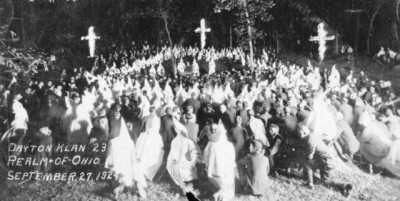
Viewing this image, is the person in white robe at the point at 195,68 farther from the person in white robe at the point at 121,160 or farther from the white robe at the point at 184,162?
the person in white robe at the point at 121,160

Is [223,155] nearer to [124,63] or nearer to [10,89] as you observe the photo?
[124,63]

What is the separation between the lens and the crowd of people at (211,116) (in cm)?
422

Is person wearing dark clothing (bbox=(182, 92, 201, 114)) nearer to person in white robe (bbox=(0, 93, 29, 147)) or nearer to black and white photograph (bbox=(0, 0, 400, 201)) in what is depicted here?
black and white photograph (bbox=(0, 0, 400, 201))

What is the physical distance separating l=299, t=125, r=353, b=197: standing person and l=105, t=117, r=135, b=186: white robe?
212 centimetres

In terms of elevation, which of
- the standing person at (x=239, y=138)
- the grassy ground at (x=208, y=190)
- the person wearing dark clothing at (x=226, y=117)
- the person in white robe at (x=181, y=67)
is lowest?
the grassy ground at (x=208, y=190)

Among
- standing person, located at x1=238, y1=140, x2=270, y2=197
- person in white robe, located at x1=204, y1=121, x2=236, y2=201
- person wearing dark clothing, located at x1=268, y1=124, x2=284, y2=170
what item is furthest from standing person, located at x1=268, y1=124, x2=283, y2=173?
person in white robe, located at x1=204, y1=121, x2=236, y2=201

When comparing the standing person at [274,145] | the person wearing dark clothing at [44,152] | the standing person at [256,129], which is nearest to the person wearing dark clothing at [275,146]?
the standing person at [274,145]

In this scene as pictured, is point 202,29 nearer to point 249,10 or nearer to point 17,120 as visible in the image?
point 249,10

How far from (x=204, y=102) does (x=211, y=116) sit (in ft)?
1.27

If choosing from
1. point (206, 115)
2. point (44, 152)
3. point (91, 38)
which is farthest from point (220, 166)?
point (91, 38)

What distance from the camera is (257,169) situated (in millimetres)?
3996

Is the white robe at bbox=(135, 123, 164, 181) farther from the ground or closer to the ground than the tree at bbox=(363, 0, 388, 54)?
closer to the ground

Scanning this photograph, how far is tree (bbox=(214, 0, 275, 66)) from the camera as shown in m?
4.80

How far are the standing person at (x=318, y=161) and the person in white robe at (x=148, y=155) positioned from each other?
1807 millimetres
